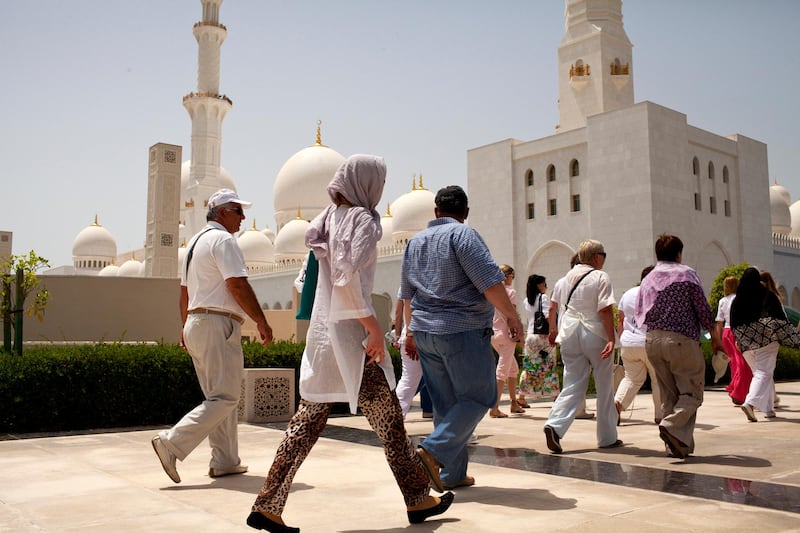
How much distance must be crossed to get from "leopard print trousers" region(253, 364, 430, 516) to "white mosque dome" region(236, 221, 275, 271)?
4538 centimetres

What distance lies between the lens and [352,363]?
305 cm

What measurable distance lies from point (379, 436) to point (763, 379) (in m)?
5.15

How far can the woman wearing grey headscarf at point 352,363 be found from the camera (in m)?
3.01

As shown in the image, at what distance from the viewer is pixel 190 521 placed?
316cm

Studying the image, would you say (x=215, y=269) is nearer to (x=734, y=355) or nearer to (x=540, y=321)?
(x=540, y=321)

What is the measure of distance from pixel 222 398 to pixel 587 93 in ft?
96.4

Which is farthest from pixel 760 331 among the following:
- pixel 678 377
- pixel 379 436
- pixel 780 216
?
pixel 780 216

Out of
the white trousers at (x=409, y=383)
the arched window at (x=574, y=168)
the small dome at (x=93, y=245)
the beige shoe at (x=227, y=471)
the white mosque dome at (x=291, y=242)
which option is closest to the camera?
the beige shoe at (x=227, y=471)

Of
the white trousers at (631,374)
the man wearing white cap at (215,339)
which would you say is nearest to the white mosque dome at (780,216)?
the white trousers at (631,374)

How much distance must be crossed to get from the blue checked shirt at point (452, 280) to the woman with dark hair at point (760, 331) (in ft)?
13.6

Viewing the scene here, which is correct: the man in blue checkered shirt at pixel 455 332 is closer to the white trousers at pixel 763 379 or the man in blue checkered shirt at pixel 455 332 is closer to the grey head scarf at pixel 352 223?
the grey head scarf at pixel 352 223

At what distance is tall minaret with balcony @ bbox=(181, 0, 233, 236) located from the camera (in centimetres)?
3922

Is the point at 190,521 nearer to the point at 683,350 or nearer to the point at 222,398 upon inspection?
the point at 222,398

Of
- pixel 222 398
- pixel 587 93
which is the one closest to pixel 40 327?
pixel 222 398
